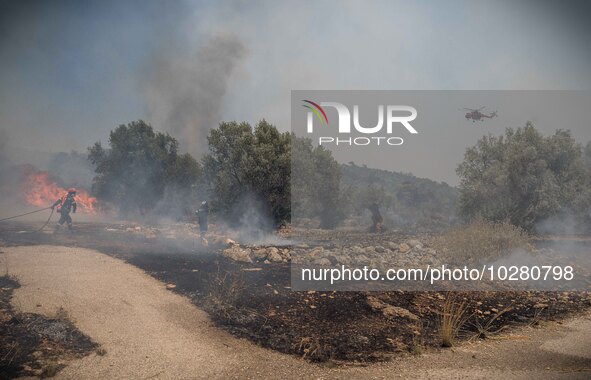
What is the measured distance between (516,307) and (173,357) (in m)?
8.92

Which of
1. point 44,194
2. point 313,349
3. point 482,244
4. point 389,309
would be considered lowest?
point 313,349

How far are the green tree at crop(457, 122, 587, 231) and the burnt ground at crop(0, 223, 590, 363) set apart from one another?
11413 millimetres

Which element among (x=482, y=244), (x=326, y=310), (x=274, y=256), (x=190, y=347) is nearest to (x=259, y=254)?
(x=274, y=256)

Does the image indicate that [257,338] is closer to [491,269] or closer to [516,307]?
[516,307]

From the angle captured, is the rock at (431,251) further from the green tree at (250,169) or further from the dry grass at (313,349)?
the dry grass at (313,349)

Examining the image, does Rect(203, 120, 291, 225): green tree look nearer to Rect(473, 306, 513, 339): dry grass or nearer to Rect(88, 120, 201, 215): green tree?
Rect(88, 120, 201, 215): green tree

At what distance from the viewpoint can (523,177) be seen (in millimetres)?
21938

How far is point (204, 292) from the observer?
409 inches

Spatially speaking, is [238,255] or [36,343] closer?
[36,343]

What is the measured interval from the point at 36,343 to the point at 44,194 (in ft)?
97.1

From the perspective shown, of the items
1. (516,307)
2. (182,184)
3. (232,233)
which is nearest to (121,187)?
(182,184)

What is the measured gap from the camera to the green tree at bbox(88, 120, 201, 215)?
29.9m

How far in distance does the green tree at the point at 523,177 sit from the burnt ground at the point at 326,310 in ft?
37.4

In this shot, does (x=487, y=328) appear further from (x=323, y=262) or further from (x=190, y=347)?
(x=190, y=347)
